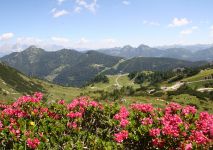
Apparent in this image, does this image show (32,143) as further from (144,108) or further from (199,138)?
(199,138)

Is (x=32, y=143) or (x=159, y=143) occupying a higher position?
(x=32, y=143)

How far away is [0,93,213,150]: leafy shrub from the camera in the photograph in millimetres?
9820

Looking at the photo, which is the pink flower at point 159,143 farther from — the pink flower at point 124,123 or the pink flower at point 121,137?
the pink flower at point 124,123

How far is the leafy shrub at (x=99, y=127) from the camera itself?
9.82 metres

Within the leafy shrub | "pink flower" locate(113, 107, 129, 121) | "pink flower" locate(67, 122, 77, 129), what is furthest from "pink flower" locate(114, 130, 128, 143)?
"pink flower" locate(67, 122, 77, 129)

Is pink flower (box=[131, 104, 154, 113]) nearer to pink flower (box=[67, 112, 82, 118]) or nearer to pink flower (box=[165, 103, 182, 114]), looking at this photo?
pink flower (box=[165, 103, 182, 114])

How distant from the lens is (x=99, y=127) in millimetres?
12898

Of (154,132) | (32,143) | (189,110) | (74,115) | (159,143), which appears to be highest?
(189,110)

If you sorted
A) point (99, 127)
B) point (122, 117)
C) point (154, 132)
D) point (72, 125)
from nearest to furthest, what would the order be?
point (154, 132)
point (72, 125)
point (122, 117)
point (99, 127)

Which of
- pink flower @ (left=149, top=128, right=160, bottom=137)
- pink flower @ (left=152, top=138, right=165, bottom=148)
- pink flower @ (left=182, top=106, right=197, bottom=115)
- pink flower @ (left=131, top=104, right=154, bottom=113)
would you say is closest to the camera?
pink flower @ (left=152, top=138, right=165, bottom=148)

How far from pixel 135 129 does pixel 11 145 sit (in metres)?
4.05

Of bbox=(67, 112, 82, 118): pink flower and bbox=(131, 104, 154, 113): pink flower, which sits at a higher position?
bbox=(131, 104, 154, 113): pink flower

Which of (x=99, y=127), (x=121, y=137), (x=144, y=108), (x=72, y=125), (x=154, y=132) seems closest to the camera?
(x=154, y=132)

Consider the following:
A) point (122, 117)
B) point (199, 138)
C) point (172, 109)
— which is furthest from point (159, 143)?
point (172, 109)
